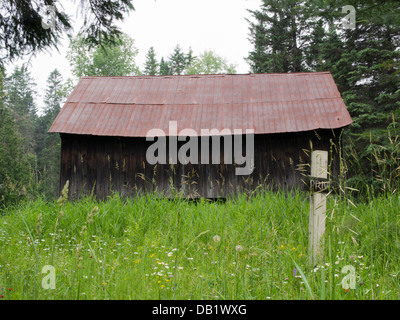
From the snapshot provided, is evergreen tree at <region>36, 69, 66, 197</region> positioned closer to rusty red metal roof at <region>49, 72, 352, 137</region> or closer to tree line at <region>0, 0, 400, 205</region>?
tree line at <region>0, 0, 400, 205</region>

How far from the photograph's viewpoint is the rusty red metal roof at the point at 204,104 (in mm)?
11023

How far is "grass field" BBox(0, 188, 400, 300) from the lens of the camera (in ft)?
8.33

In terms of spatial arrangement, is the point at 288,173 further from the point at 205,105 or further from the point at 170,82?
the point at 170,82

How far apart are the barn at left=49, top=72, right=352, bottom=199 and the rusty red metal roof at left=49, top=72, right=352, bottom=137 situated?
35mm

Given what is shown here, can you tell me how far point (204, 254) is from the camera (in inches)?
151

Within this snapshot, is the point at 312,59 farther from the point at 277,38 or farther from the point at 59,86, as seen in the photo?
the point at 59,86

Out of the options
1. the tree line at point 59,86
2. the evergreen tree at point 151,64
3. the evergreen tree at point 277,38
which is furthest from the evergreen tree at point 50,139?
the evergreen tree at point 277,38

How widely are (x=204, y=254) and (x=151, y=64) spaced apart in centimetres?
4865

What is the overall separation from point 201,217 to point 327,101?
833 cm

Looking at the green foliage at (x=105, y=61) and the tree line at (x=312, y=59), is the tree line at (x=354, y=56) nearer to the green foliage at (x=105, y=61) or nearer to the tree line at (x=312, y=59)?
the tree line at (x=312, y=59)

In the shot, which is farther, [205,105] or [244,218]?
[205,105]

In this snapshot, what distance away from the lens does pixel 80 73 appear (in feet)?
127

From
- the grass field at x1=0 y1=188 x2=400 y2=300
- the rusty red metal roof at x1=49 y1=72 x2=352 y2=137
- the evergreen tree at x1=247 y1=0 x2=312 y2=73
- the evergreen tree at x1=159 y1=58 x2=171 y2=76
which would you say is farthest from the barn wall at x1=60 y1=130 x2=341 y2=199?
the evergreen tree at x1=159 y1=58 x2=171 y2=76
